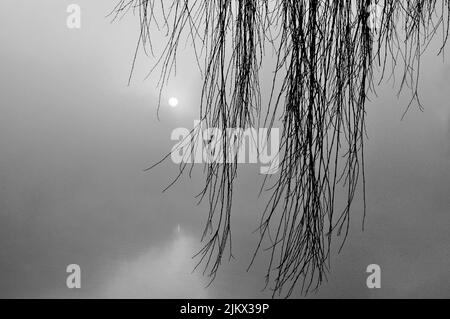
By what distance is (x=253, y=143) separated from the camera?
790 mm

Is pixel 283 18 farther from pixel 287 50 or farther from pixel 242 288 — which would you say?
pixel 242 288

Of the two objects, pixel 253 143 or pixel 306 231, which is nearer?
pixel 306 231

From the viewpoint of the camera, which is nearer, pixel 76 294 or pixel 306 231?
pixel 306 231

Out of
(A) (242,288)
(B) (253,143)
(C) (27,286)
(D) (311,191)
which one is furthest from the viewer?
Answer: (A) (242,288)

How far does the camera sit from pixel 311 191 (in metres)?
0.61

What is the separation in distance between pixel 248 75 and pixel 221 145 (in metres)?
0.09

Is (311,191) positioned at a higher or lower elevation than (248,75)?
lower

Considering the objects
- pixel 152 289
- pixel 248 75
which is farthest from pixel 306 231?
pixel 152 289

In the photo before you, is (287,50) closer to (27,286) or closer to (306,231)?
(306,231)
